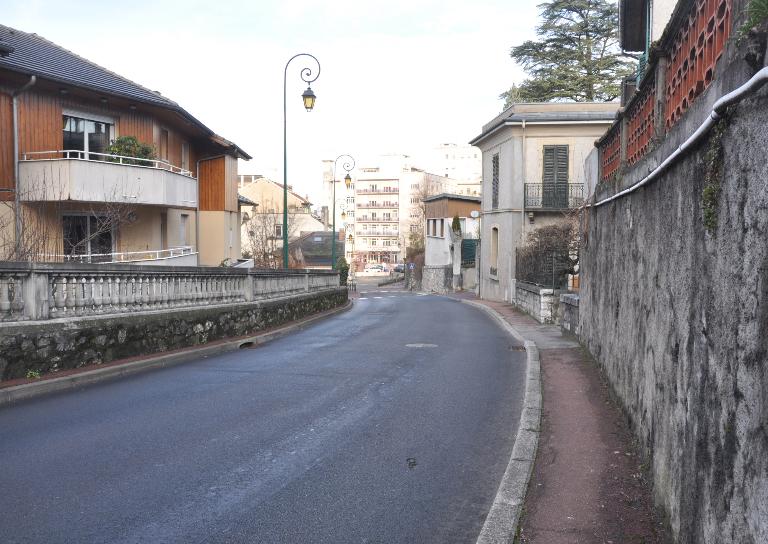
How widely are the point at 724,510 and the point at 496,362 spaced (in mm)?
9334

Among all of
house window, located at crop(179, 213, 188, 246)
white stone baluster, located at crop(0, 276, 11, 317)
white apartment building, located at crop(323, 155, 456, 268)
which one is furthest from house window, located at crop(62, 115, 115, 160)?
white apartment building, located at crop(323, 155, 456, 268)

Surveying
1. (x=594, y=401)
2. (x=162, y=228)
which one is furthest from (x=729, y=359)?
(x=162, y=228)

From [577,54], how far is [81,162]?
33156 mm

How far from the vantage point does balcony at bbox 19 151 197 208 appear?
20391 millimetres

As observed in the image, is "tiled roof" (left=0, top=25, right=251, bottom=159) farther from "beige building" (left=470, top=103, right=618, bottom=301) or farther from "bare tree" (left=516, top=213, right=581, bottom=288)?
"beige building" (left=470, top=103, right=618, bottom=301)

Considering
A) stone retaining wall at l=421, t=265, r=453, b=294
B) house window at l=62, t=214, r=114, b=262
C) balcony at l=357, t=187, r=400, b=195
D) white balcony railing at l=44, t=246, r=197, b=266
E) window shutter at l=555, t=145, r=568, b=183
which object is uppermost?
balcony at l=357, t=187, r=400, b=195

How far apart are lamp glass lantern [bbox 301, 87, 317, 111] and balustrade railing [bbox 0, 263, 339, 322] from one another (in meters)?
7.05

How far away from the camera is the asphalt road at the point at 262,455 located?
4770 mm

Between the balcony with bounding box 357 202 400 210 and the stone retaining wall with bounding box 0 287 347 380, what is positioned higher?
the balcony with bounding box 357 202 400 210

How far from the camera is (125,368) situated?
1054 centimetres

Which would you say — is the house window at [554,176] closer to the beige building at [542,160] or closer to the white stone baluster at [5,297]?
the beige building at [542,160]

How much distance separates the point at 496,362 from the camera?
1241 centimetres

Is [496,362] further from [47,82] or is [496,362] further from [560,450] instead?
[47,82]

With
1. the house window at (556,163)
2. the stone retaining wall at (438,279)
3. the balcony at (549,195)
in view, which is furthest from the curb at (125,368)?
the stone retaining wall at (438,279)
